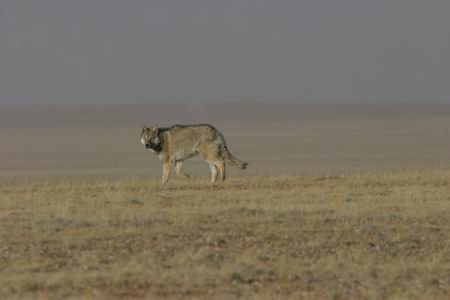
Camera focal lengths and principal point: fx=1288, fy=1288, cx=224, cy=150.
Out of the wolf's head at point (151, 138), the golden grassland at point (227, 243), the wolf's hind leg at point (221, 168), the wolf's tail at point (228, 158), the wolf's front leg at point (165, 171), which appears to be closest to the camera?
the golden grassland at point (227, 243)

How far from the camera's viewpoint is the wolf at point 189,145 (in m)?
27.5

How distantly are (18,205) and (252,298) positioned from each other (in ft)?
32.1

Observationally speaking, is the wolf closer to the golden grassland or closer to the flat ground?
the flat ground

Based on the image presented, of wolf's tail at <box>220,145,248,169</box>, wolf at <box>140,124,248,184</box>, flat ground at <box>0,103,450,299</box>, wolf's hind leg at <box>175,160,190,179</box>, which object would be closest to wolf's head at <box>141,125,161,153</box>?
wolf at <box>140,124,248,184</box>

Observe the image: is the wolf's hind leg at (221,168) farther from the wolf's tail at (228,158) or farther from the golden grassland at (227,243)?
the golden grassland at (227,243)

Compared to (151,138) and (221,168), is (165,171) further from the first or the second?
(221,168)

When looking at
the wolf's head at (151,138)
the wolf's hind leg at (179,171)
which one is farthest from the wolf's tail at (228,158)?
the wolf's head at (151,138)

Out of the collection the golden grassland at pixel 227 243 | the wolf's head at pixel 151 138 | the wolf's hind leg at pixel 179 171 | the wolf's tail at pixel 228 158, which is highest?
the wolf's head at pixel 151 138

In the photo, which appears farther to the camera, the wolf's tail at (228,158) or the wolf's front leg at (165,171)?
the wolf's tail at (228,158)

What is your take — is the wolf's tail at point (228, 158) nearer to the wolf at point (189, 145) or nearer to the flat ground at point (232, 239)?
the wolf at point (189, 145)

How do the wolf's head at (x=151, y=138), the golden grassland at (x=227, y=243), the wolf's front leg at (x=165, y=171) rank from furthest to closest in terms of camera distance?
the wolf's head at (x=151, y=138)
the wolf's front leg at (x=165, y=171)
the golden grassland at (x=227, y=243)

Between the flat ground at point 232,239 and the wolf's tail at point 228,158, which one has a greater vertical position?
the wolf's tail at point 228,158

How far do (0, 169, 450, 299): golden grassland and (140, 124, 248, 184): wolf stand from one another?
2943mm

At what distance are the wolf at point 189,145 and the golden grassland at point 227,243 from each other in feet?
9.65
